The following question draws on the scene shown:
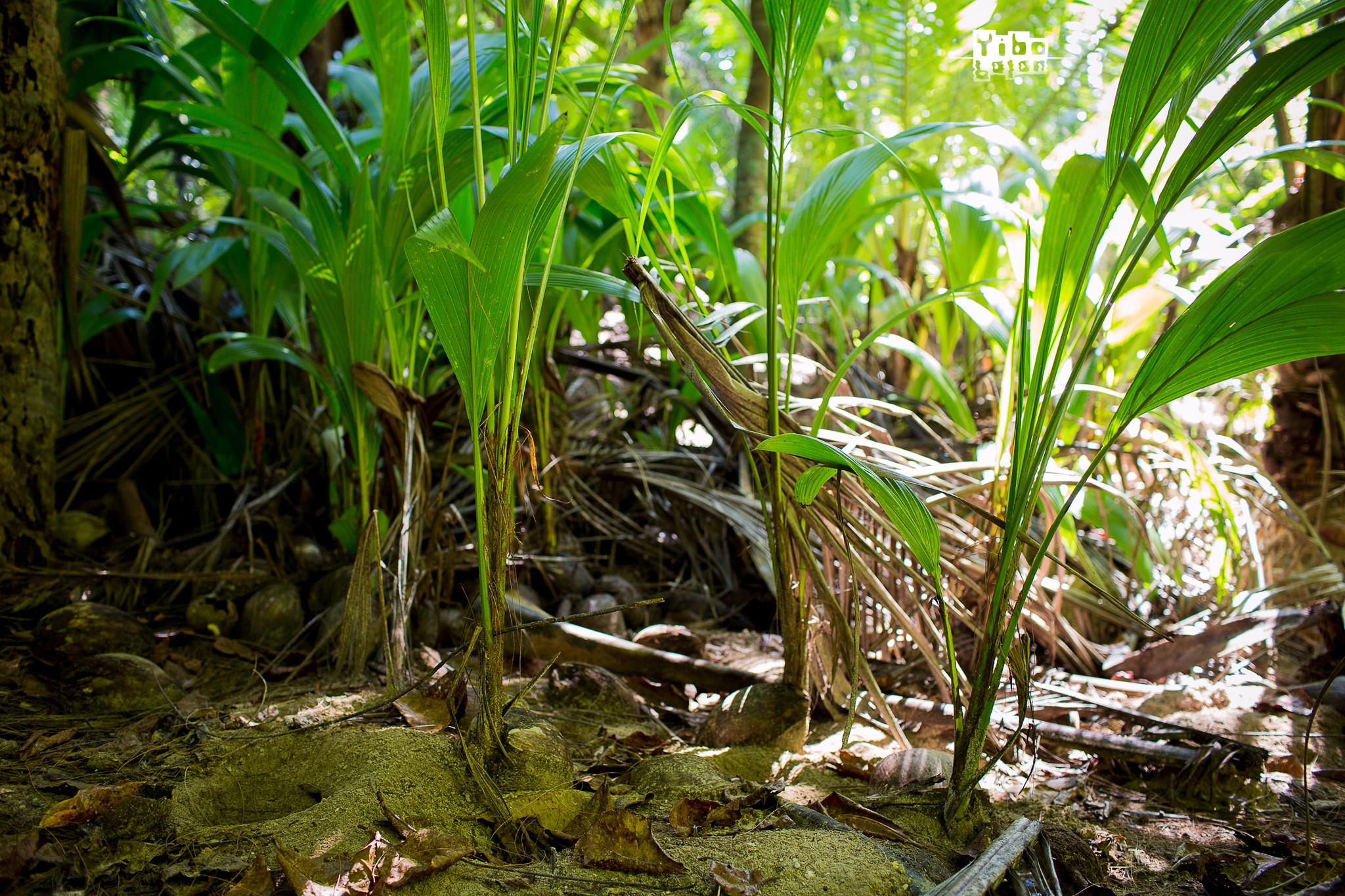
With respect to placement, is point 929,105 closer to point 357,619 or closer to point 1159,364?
point 1159,364

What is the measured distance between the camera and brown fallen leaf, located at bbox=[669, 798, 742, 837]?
2.83 feet

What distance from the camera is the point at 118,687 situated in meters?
1.13

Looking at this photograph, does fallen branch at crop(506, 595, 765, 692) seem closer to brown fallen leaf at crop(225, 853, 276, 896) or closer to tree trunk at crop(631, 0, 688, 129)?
brown fallen leaf at crop(225, 853, 276, 896)

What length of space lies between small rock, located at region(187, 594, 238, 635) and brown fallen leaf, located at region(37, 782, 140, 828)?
642mm

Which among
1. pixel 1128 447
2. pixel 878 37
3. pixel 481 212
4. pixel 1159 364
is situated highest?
pixel 878 37

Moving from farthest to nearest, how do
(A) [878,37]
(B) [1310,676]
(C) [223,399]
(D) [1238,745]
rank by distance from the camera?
(A) [878,37]
(C) [223,399]
(B) [1310,676]
(D) [1238,745]

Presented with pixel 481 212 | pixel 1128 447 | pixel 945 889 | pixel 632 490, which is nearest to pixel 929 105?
pixel 1128 447

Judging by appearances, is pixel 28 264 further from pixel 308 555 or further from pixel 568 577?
pixel 568 577

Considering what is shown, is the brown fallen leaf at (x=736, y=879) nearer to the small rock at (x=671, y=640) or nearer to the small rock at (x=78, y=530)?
the small rock at (x=671, y=640)

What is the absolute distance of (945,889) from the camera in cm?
71

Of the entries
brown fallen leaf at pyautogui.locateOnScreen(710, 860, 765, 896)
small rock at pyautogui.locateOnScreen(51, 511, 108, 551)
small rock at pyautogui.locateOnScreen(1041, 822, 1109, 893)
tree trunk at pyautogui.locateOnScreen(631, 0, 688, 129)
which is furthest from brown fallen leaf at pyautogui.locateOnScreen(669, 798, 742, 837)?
tree trunk at pyautogui.locateOnScreen(631, 0, 688, 129)

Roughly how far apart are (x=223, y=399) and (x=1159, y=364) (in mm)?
1866

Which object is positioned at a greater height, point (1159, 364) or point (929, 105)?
point (929, 105)

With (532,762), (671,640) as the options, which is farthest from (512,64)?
(671,640)
